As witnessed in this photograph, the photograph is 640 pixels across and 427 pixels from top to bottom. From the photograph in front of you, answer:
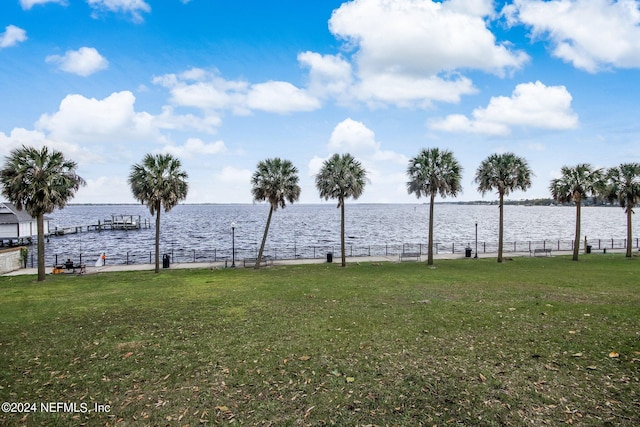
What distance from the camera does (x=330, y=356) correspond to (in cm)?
903

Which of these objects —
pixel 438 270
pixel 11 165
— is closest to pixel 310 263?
pixel 438 270

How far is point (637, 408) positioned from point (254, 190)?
80.8 ft

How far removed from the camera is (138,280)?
22.3 m

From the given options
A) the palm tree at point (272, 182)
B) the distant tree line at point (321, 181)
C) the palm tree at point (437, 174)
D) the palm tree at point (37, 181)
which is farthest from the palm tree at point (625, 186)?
the palm tree at point (37, 181)

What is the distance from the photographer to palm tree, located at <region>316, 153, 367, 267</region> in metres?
28.5

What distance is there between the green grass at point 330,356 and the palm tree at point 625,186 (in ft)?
69.4

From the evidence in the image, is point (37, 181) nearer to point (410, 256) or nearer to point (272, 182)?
point (272, 182)

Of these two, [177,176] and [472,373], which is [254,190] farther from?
[472,373]

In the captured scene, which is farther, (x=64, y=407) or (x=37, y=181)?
(x=37, y=181)

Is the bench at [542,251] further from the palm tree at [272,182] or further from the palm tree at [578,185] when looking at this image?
the palm tree at [272,182]

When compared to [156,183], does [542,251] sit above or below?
below

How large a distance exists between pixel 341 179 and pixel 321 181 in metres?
1.72

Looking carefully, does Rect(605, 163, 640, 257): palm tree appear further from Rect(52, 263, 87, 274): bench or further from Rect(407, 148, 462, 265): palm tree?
Rect(52, 263, 87, 274): bench

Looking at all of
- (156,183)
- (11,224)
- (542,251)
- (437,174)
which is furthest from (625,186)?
(11,224)
